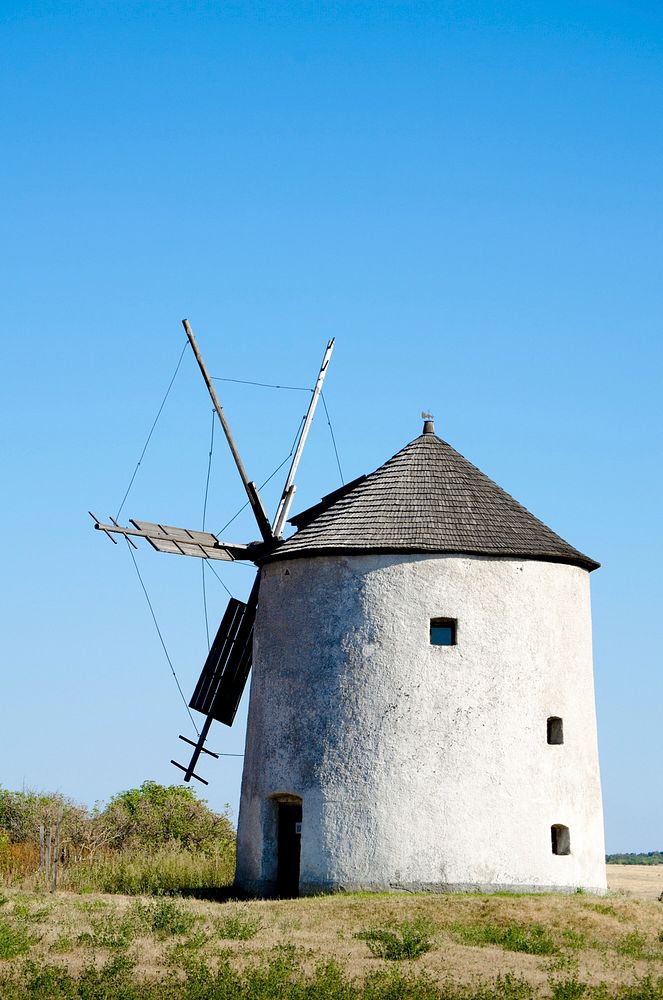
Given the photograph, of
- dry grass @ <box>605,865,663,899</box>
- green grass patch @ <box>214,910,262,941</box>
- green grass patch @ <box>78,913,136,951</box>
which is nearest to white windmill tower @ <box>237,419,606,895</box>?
dry grass @ <box>605,865,663,899</box>

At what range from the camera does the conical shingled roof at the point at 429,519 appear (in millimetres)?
20781

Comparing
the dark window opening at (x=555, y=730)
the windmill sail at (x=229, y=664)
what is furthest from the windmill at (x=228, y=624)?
the dark window opening at (x=555, y=730)

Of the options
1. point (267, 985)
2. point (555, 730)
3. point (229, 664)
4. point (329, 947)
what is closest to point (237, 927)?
point (329, 947)

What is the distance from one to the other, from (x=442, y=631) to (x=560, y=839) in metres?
3.50

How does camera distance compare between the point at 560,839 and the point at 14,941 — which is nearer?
the point at 14,941

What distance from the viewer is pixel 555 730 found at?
2092 cm

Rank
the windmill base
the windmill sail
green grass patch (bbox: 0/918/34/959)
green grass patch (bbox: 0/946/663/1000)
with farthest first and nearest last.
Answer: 1. the windmill sail
2. the windmill base
3. green grass patch (bbox: 0/918/34/959)
4. green grass patch (bbox: 0/946/663/1000)

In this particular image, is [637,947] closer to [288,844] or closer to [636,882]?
[288,844]

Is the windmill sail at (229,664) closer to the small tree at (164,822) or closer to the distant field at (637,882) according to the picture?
the small tree at (164,822)

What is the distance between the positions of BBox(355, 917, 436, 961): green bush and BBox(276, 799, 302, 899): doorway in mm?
4096

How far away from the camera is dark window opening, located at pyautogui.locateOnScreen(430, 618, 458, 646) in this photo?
20.5 m

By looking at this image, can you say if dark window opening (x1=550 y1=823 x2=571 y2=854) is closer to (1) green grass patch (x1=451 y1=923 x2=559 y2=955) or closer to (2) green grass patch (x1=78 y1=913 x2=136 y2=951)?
(1) green grass patch (x1=451 y1=923 x2=559 y2=955)

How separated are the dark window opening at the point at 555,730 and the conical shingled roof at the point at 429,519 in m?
2.40

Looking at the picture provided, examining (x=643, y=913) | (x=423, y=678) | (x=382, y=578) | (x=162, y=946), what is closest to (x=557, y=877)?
(x=643, y=913)
